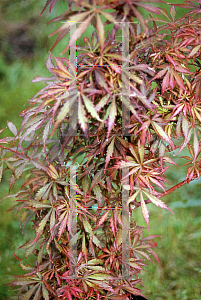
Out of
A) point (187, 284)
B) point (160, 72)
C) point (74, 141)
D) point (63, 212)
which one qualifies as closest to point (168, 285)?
A: point (187, 284)

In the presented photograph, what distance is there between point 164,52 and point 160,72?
5cm

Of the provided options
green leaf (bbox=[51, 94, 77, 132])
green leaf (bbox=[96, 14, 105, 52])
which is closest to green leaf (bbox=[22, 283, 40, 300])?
green leaf (bbox=[51, 94, 77, 132])

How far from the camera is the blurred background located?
1.26 m

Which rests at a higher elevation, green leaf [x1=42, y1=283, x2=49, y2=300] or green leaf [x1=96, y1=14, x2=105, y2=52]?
green leaf [x1=96, y1=14, x2=105, y2=52]

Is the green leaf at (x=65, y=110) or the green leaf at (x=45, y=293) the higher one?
the green leaf at (x=65, y=110)

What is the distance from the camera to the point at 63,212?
692mm

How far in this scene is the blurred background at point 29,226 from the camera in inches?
49.6

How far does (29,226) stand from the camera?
1406mm

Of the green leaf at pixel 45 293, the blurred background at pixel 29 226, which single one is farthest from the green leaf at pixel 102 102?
the blurred background at pixel 29 226

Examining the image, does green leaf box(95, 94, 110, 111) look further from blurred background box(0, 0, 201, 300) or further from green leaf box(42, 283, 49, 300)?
blurred background box(0, 0, 201, 300)

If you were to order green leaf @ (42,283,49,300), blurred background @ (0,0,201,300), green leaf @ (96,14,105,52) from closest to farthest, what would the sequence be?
green leaf @ (96,14,105,52) → green leaf @ (42,283,49,300) → blurred background @ (0,0,201,300)

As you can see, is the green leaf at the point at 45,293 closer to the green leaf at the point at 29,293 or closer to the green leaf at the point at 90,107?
the green leaf at the point at 29,293

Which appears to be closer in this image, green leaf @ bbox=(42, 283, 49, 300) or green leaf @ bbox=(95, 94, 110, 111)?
green leaf @ bbox=(95, 94, 110, 111)

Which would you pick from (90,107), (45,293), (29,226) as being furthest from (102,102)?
(29,226)
